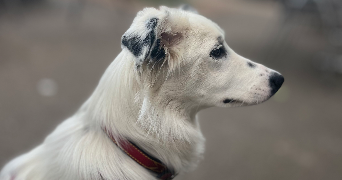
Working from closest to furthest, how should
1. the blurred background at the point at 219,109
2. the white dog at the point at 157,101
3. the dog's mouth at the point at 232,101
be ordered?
the white dog at the point at 157,101 → the dog's mouth at the point at 232,101 → the blurred background at the point at 219,109

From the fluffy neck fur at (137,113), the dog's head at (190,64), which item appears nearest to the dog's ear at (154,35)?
the dog's head at (190,64)

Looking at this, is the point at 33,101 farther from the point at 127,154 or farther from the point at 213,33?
the point at 213,33

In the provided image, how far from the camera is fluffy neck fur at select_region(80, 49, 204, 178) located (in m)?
1.11

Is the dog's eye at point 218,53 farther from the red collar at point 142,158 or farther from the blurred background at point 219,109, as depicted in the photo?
the blurred background at point 219,109

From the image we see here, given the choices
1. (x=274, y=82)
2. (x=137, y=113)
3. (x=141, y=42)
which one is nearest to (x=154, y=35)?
(x=141, y=42)

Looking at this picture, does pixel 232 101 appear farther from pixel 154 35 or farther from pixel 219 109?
pixel 219 109

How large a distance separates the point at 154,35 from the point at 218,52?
38 centimetres

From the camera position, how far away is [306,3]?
3896 millimetres

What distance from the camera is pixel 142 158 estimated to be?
3.87ft

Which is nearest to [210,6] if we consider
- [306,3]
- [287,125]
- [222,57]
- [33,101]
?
[306,3]

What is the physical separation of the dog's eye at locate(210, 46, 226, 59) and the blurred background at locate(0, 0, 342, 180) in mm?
1520

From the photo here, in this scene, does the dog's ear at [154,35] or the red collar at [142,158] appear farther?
the red collar at [142,158]

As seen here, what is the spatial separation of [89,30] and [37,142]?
2.66 meters

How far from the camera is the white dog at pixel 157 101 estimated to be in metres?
1.10
